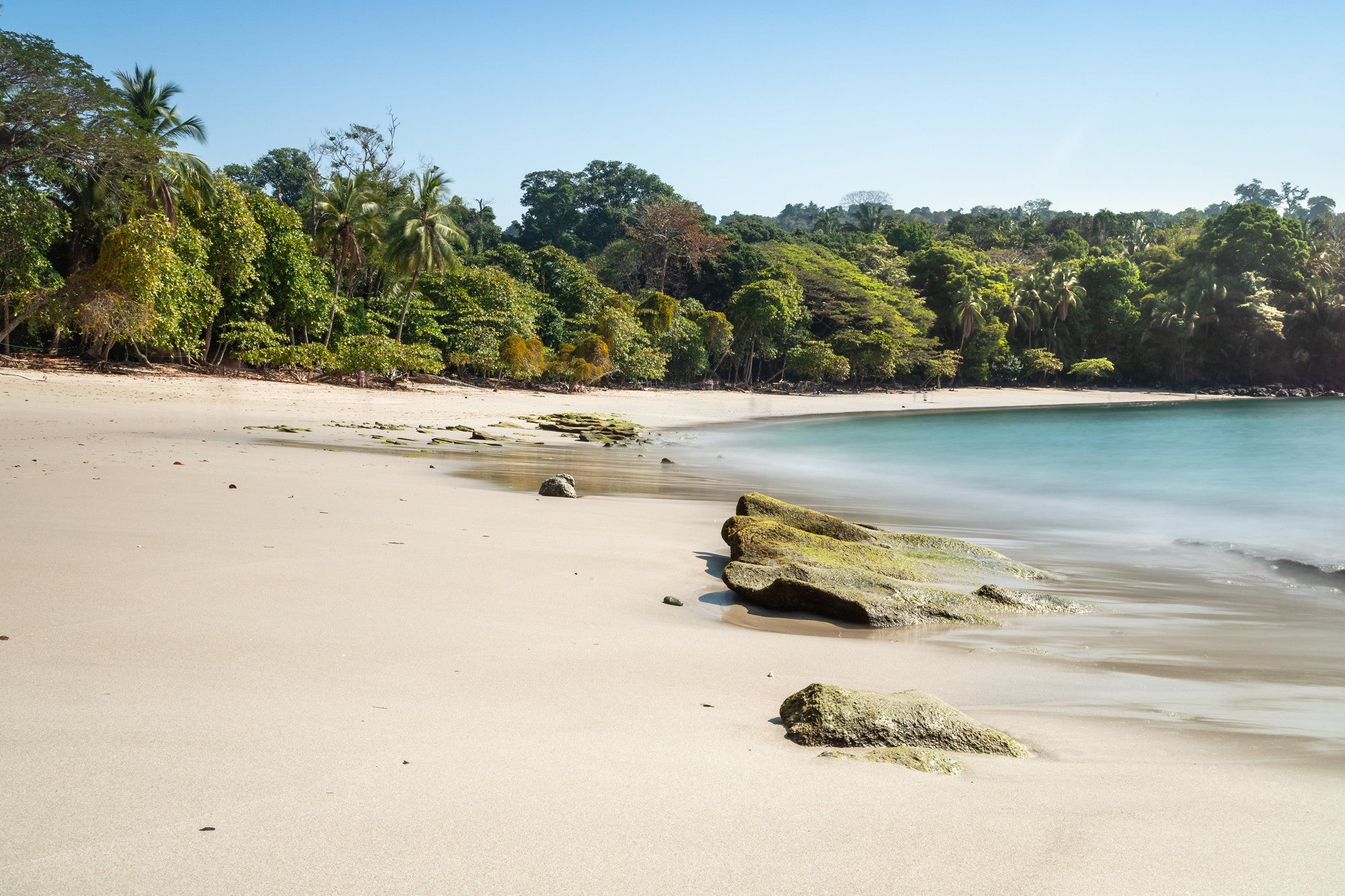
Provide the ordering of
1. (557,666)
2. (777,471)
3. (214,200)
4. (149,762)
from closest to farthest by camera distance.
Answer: (149,762), (557,666), (777,471), (214,200)

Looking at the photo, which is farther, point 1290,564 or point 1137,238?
point 1137,238

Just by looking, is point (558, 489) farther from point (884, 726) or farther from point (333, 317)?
point (333, 317)

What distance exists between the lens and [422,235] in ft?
98.4

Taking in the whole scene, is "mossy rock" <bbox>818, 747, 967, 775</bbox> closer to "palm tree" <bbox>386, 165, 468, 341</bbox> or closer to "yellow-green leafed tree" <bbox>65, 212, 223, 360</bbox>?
"yellow-green leafed tree" <bbox>65, 212, 223, 360</bbox>

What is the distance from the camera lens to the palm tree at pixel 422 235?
3005 cm

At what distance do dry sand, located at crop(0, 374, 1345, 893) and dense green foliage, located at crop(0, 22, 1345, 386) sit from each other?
18618 millimetres

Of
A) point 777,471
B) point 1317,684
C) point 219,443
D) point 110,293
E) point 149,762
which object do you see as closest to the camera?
point 149,762

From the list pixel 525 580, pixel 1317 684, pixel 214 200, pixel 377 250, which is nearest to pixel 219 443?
pixel 525 580

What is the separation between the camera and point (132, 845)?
1.84m

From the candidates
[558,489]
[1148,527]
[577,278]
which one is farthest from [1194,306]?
[558,489]

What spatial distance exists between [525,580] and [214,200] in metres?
24.7

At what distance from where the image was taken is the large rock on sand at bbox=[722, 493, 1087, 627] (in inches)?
195

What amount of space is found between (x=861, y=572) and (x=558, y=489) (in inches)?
166

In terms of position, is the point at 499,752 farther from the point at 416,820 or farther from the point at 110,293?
the point at 110,293
